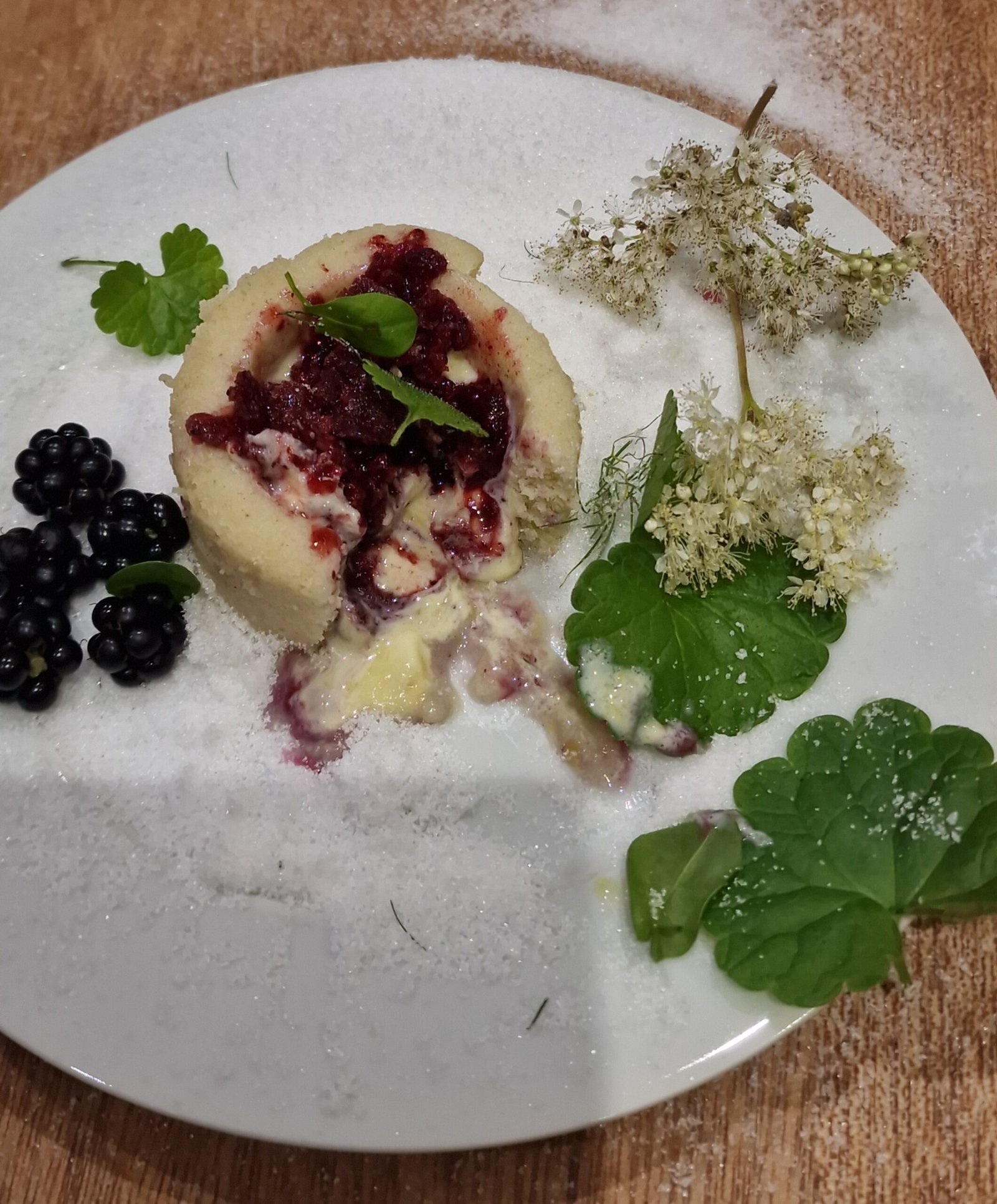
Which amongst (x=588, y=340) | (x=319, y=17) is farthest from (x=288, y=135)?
(x=588, y=340)

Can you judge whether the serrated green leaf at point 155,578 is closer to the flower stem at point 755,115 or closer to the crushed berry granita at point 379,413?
the crushed berry granita at point 379,413

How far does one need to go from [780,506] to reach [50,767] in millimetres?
1300

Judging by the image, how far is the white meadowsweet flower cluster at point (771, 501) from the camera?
1519mm

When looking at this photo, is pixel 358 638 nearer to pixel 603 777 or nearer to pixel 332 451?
pixel 332 451

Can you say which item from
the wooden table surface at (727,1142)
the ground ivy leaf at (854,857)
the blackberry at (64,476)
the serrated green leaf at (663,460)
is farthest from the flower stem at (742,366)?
the blackberry at (64,476)

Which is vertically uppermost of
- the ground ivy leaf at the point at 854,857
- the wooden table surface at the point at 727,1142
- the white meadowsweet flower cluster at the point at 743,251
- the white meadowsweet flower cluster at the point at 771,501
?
the white meadowsweet flower cluster at the point at 743,251

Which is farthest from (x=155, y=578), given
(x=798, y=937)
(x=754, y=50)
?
(x=754, y=50)

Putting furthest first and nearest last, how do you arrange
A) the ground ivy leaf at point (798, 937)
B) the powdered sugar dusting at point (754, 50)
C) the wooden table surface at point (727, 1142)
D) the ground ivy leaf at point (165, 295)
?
the powdered sugar dusting at point (754, 50) < the ground ivy leaf at point (165, 295) < the wooden table surface at point (727, 1142) < the ground ivy leaf at point (798, 937)

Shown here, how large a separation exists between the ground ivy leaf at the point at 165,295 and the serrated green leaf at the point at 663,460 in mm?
933


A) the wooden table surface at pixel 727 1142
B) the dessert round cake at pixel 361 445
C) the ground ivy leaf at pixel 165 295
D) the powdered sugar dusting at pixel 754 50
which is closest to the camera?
the wooden table surface at pixel 727 1142

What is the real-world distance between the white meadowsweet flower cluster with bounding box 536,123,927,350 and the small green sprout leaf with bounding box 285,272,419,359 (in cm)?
45

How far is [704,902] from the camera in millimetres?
1354

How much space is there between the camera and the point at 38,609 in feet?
5.06

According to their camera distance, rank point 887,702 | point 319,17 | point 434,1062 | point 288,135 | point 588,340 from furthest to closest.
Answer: point 319,17
point 288,135
point 588,340
point 887,702
point 434,1062
